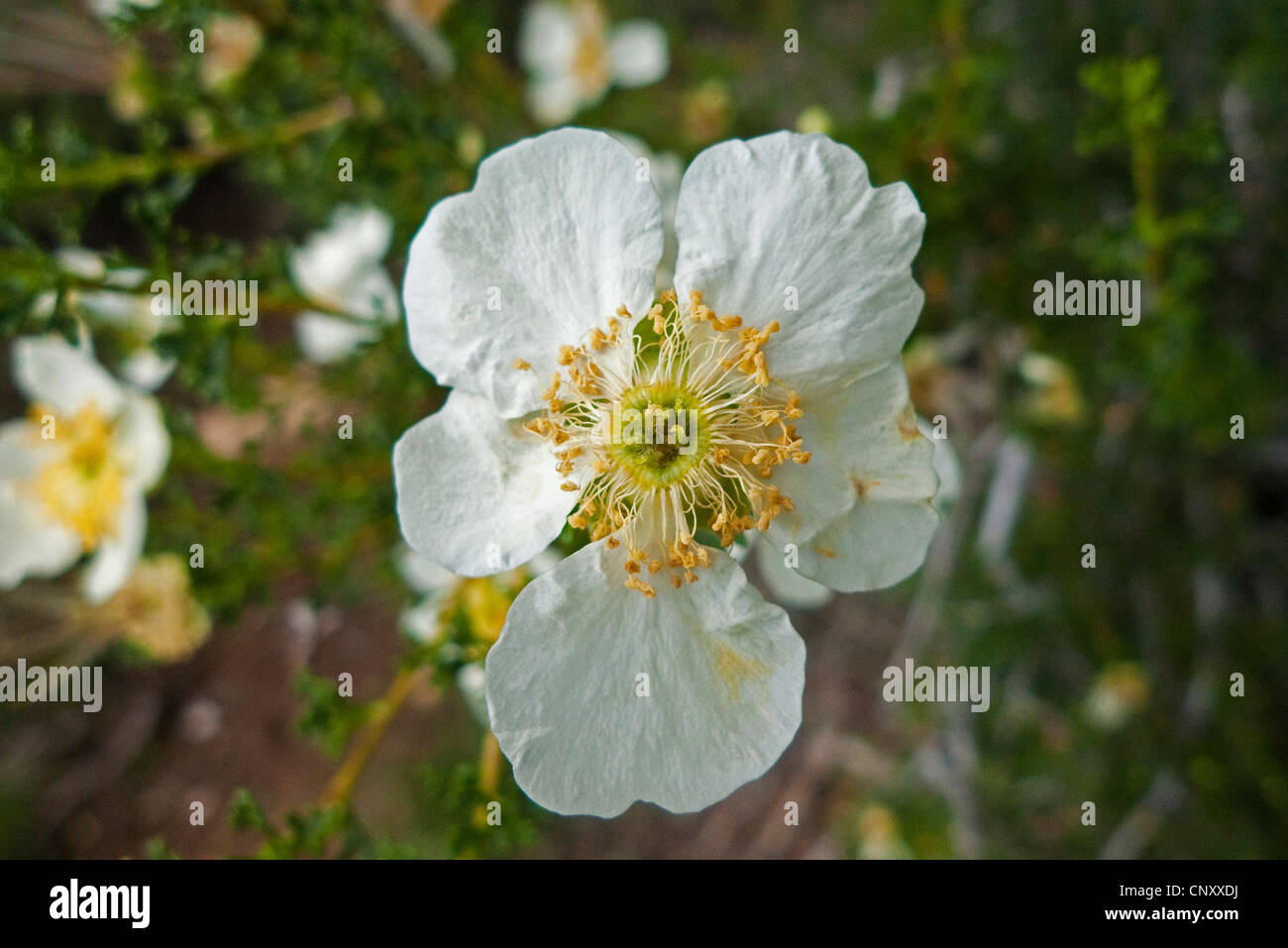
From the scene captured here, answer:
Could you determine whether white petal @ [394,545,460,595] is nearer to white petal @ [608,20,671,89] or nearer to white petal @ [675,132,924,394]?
white petal @ [675,132,924,394]

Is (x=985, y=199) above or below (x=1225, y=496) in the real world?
above

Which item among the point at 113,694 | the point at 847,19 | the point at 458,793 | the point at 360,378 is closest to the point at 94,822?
the point at 113,694

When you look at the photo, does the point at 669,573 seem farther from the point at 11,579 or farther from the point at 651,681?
the point at 11,579

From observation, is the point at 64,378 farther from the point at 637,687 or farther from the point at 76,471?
the point at 637,687

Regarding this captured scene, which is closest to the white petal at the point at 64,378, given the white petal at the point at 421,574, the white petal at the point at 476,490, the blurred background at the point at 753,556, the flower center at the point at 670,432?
the blurred background at the point at 753,556

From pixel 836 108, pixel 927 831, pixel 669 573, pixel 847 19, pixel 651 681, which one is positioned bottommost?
pixel 927 831

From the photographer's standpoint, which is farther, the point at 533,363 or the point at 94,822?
the point at 94,822

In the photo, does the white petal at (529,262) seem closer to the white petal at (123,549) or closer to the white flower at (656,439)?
the white flower at (656,439)
